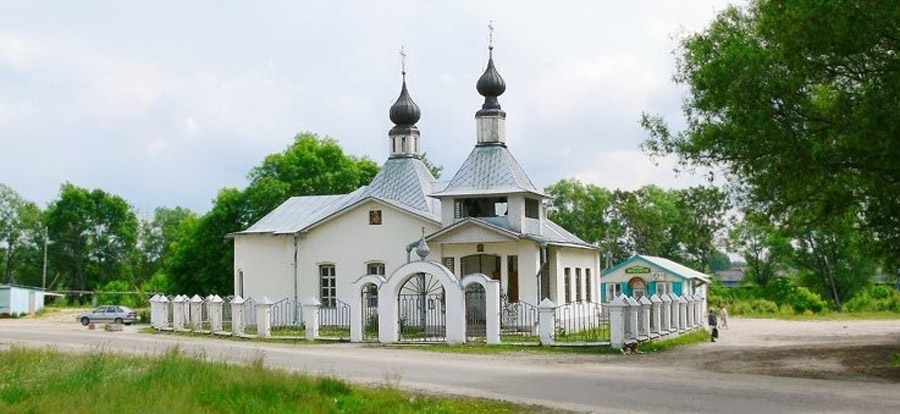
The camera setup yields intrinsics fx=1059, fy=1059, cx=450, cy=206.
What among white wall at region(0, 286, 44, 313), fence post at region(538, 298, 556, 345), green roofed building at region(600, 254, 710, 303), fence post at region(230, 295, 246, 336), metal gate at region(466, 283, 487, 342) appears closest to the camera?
fence post at region(538, 298, 556, 345)

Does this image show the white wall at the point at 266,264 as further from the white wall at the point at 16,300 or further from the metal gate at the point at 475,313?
the white wall at the point at 16,300

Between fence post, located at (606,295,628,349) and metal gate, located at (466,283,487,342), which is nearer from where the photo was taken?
fence post, located at (606,295,628,349)

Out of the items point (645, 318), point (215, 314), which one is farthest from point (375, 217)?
point (645, 318)

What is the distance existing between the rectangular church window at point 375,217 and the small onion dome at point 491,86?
4.84 m

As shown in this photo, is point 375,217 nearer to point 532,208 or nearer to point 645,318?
point 532,208

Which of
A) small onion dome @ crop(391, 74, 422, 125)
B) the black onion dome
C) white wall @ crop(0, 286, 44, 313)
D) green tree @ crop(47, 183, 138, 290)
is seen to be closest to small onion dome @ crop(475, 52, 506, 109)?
the black onion dome

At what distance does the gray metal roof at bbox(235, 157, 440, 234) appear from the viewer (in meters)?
34.2

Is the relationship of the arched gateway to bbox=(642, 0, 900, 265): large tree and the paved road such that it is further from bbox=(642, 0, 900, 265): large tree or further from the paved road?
bbox=(642, 0, 900, 265): large tree

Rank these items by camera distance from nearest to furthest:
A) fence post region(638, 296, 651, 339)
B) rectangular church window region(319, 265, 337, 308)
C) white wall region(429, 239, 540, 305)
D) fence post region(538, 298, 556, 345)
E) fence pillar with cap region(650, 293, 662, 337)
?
fence post region(538, 298, 556, 345) < fence post region(638, 296, 651, 339) < fence pillar with cap region(650, 293, 662, 337) < white wall region(429, 239, 540, 305) < rectangular church window region(319, 265, 337, 308)

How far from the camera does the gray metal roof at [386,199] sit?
34250 millimetres

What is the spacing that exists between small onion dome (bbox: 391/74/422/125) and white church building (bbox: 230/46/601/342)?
0.12 ft

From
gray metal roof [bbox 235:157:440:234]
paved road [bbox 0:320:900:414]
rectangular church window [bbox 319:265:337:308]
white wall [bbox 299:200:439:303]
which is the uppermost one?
gray metal roof [bbox 235:157:440:234]

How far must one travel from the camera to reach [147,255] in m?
97.4

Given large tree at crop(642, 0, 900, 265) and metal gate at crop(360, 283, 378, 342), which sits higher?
large tree at crop(642, 0, 900, 265)
